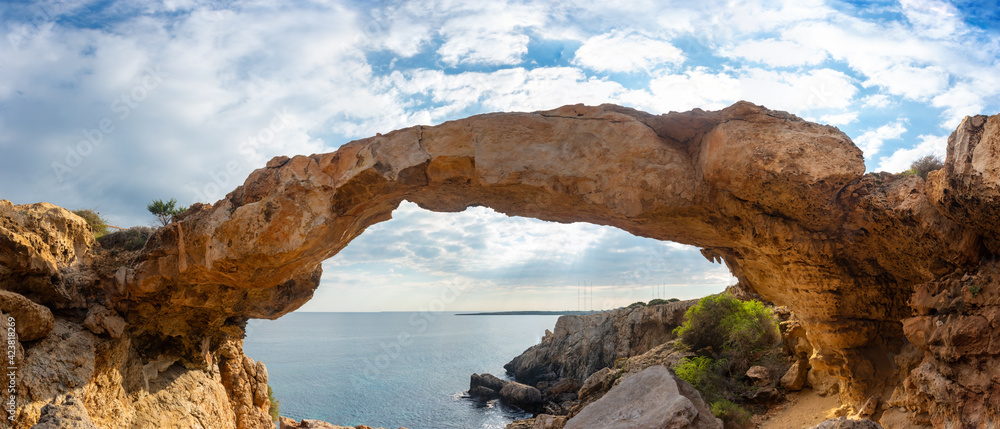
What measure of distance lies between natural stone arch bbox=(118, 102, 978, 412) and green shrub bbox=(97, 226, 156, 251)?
1.48 m

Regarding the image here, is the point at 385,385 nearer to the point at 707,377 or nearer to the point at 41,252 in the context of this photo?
the point at 707,377

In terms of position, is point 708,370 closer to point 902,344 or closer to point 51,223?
point 902,344

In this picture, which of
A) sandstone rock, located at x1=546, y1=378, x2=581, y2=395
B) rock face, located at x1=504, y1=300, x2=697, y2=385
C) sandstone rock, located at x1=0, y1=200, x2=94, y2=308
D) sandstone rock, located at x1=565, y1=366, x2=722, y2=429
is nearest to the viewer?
sandstone rock, located at x1=565, y1=366, x2=722, y2=429

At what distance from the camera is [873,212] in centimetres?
736

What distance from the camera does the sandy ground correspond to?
12.1 meters

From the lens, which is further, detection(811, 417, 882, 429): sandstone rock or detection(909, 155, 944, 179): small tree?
detection(909, 155, 944, 179): small tree

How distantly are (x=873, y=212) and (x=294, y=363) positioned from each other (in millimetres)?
72620

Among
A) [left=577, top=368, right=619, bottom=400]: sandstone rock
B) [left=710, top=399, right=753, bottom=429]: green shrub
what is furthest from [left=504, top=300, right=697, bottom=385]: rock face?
[left=710, top=399, right=753, bottom=429]: green shrub

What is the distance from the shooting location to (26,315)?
855 centimetres

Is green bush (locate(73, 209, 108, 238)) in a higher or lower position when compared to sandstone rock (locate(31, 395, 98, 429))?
higher

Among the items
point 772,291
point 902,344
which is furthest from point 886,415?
point 772,291

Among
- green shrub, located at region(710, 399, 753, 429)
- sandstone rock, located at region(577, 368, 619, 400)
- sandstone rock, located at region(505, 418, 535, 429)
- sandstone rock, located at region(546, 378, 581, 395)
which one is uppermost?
green shrub, located at region(710, 399, 753, 429)

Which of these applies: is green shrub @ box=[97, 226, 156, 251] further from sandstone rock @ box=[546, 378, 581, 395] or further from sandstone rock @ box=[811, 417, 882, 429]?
sandstone rock @ box=[546, 378, 581, 395]

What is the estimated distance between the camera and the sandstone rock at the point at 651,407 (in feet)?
19.3
